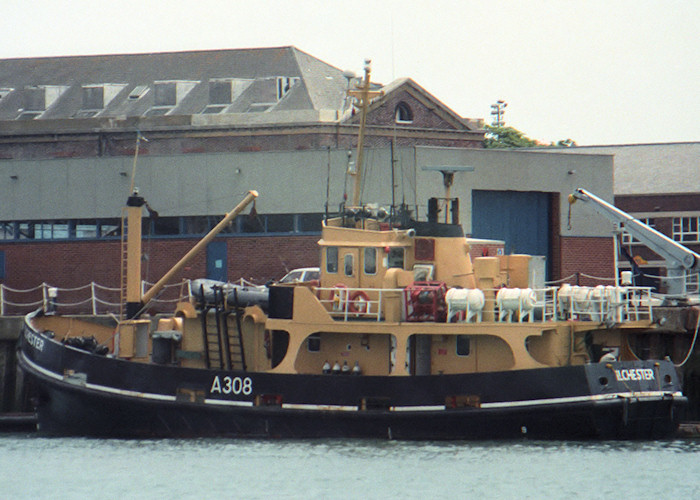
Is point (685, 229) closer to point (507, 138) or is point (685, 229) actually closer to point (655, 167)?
point (655, 167)

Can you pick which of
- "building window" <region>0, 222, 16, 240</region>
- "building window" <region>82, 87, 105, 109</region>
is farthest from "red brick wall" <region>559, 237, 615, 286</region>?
"building window" <region>82, 87, 105, 109</region>

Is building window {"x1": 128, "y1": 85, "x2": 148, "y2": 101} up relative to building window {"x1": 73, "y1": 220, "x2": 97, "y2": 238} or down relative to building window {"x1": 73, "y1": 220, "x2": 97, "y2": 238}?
up

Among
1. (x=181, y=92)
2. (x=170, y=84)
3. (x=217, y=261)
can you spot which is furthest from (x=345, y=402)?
(x=170, y=84)

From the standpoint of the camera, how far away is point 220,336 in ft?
84.6

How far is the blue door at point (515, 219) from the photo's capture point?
127 feet

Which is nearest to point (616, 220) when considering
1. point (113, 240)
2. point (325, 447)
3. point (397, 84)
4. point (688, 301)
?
point (688, 301)

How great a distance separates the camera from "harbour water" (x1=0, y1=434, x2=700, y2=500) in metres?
20.4

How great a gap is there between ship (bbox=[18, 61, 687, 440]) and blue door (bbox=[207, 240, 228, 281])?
1078 centimetres

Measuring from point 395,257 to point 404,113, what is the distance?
25.1 meters

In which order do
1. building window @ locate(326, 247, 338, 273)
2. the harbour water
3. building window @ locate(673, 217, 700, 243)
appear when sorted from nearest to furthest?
the harbour water < building window @ locate(326, 247, 338, 273) < building window @ locate(673, 217, 700, 243)

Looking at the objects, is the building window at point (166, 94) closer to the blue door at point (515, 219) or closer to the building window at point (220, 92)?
the building window at point (220, 92)

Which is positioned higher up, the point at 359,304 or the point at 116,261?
the point at 116,261

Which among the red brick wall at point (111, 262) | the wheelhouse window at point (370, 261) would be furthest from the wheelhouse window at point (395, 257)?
the red brick wall at point (111, 262)

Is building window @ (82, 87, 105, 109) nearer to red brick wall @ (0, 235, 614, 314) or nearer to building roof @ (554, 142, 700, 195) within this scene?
red brick wall @ (0, 235, 614, 314)
